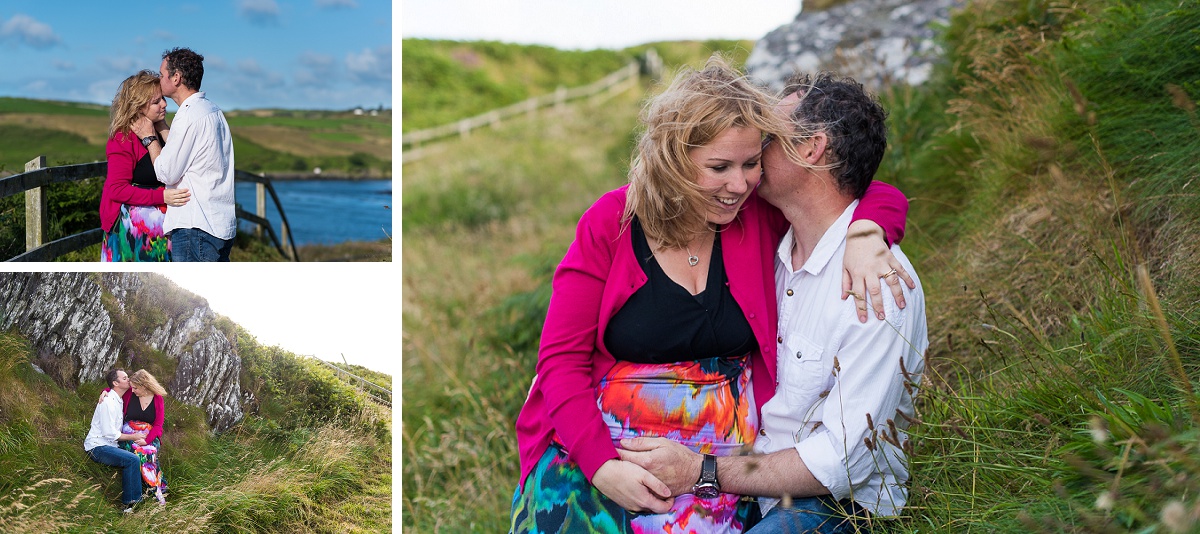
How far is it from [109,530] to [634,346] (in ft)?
5.25

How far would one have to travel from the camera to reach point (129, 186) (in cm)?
245

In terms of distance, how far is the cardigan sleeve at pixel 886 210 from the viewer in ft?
8.46

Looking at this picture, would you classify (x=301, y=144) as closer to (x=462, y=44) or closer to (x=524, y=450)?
(x=524, y=450)

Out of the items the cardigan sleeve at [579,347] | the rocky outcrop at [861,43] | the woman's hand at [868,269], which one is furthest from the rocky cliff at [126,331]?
the rocky outcrop at [861,43]

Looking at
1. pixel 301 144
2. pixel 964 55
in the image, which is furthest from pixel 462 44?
pixel 301 144

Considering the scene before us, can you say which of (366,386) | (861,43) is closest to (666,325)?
(366,386)

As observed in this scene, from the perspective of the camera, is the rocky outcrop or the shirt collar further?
the rocky outcrop

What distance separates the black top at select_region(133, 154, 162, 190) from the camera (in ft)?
8.07

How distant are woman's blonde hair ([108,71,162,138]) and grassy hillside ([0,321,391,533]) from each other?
680 millimetres

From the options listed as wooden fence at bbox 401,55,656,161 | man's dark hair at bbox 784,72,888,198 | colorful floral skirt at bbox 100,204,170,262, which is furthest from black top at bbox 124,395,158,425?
wooden fence at bbox 401,55,656,161

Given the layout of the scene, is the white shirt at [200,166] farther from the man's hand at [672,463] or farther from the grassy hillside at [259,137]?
the man's hand at [672,463]

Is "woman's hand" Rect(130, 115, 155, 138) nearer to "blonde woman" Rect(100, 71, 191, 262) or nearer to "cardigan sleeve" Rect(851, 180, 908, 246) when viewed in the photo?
"blonde woman" Rect(100, 71, 191, 262)

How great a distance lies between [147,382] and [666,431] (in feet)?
5.10

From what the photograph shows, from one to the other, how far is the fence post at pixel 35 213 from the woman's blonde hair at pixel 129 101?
22cm
